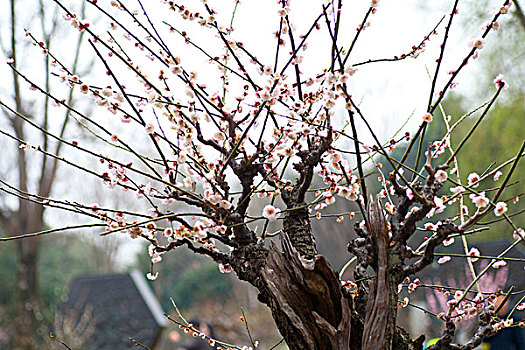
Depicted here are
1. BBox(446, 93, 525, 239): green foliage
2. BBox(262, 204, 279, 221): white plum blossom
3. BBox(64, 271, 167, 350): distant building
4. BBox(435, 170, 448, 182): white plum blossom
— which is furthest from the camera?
BBox(446, 93, 525, 239): green foliage

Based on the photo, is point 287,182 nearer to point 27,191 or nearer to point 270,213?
point 270,213

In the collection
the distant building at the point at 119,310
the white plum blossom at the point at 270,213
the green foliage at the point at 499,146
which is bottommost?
the white plum blossom at the point at 270,213

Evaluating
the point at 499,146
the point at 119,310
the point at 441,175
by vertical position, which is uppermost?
the point at 499,146

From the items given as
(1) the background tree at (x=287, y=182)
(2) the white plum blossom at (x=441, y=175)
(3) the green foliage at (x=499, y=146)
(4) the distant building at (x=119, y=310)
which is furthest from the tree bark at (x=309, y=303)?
(3) the green foliage at (x=499, y=146)

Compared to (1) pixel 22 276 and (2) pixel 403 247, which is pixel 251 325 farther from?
(2) pixel 403 247

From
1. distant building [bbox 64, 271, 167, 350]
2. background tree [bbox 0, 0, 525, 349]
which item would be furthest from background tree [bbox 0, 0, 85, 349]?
background tree [bbox 0, 0, 525, 349]

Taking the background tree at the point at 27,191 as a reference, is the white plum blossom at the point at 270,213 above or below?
below

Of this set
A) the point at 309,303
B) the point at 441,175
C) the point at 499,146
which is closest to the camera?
A: the point at 441,175

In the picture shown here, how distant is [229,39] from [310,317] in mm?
737

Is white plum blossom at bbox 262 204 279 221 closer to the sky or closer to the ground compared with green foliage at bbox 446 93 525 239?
closer to the ground

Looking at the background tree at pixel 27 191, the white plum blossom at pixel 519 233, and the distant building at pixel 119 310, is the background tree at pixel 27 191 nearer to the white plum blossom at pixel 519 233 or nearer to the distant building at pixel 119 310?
the distant building at pixel 119 310

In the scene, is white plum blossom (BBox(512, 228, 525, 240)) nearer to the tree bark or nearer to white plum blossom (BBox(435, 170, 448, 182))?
white plum blossom (BBox(435, 170, 448, 182))

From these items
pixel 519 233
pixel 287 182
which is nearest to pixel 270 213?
pixel 287 182

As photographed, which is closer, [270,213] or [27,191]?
[270,213]
